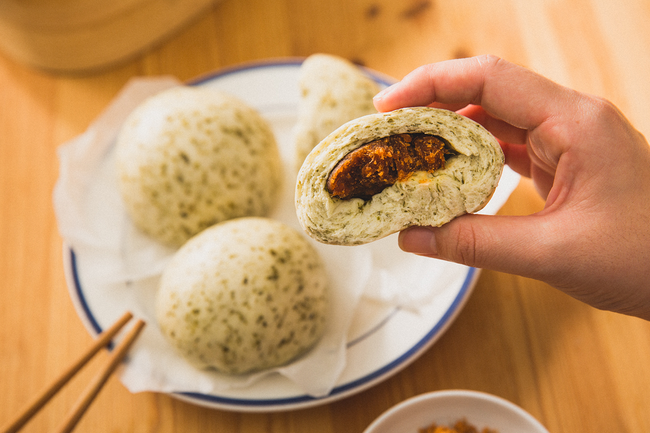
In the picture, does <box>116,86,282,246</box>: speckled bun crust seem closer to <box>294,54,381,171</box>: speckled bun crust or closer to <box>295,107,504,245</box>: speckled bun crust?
<box>294,54,381,171</box>: speckled bun crust

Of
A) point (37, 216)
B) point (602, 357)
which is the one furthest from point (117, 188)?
point (602, 357)

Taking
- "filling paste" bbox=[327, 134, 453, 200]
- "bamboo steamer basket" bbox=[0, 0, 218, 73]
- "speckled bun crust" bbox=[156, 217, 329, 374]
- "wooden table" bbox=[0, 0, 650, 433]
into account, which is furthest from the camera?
"bamboo steamer basket" bbox=[0, 0, 218, 73]

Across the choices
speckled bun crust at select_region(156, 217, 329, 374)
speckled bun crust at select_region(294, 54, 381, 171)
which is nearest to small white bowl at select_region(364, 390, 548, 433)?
speckled bun crust at select_region(156, 217, 329, 374)

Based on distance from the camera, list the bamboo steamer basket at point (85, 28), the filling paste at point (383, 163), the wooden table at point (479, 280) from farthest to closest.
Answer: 1. the bamboo steamer basket at point (85, 28)
2. the wooden table at point (479, 280)
3. the filling paste at point (383, 163)

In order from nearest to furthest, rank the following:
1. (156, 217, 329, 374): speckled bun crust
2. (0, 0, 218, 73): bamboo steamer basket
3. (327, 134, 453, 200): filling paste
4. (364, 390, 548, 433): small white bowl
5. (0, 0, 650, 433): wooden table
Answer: (327, 134, 453, 200): filling paste → (364, 390, 548, 433): small white bowl → (156, 217, 329, 374): speckled bun crust → (0, 0, 650, 433): wooden table → (0, 0, 218, 73): bamboo steamer basket

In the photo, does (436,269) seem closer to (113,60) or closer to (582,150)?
(582,150)

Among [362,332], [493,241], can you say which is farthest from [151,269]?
[493,241]

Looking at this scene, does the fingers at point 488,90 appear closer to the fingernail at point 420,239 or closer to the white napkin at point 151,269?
the fingernail at point 420,239

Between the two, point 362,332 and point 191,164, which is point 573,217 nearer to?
point 362,332

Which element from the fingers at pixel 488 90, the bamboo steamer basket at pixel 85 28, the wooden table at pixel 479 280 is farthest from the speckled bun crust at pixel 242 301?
the bamboo steamer basket at pixel 85 28
